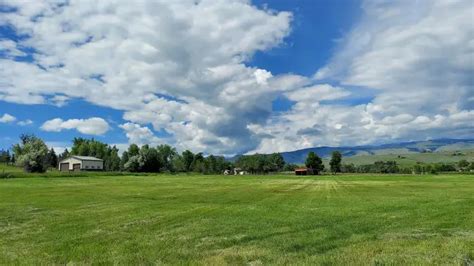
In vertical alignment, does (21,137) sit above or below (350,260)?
above

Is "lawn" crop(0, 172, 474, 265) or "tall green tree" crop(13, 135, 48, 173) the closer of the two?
"lawn" crop(0, 172, 474, 265)

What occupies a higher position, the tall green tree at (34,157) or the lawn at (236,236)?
the tall green tree at (34,157)

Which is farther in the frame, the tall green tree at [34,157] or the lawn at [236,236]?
the tall green tree at [34,157]

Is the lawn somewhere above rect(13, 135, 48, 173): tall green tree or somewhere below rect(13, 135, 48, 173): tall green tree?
below

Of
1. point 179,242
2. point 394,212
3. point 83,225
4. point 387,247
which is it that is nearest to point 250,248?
point 179,242

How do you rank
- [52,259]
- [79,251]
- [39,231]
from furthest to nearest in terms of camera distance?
[39,231]
[79,251]
[52,259]

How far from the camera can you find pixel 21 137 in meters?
189

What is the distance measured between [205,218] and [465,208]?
1685 cm

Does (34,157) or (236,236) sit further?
(34,157)

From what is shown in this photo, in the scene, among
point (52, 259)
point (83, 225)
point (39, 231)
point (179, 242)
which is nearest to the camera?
point (52, 259)

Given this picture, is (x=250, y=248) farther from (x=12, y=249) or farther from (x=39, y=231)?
(x=39, y=231)

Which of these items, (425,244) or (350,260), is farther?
(425,244)

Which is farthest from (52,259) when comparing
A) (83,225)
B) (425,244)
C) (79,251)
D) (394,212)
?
(394,212)

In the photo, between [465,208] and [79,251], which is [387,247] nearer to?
[79,251]
